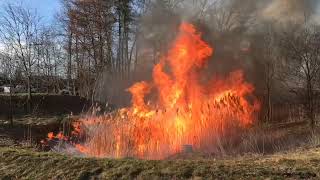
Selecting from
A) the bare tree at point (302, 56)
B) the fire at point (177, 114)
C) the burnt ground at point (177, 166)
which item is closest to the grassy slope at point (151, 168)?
the burnt ground at point (177, 166)

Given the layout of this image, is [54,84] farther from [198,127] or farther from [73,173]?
[73,173]

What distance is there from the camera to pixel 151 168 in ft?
30.7

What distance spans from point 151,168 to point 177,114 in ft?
18.7

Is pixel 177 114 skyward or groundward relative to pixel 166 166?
skyward

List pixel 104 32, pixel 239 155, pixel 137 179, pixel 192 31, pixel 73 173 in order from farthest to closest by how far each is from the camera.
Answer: pixel 104 32 < pixel 192 31 < pixel 239 155 < pixel 73 173 < pixel 137 179

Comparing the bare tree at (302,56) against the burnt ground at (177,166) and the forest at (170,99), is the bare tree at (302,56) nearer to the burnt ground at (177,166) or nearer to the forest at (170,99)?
the forest at (170,99)

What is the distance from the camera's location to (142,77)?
96.4 feet

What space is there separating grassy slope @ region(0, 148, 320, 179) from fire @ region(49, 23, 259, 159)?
248cm

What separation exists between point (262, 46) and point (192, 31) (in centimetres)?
543

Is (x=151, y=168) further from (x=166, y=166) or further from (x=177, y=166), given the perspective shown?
(x=177, y=166)

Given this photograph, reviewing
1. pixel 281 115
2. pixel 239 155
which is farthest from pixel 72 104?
pixel 239 155

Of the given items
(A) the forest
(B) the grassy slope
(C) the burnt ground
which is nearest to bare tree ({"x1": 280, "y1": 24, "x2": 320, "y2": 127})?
(A) the forest

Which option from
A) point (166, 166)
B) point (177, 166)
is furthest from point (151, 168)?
point (177, 166)

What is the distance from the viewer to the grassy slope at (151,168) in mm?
8760
